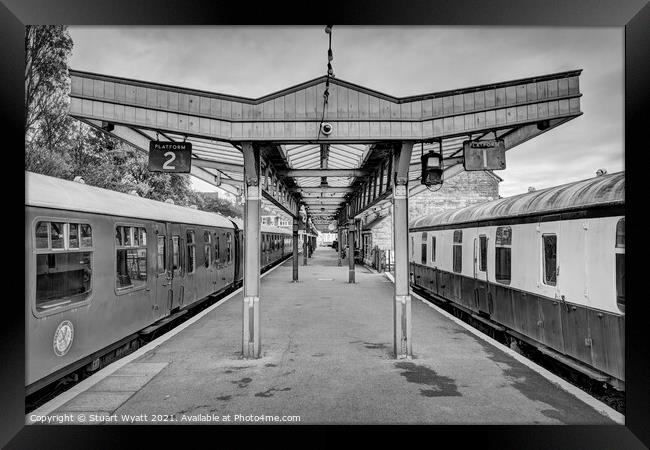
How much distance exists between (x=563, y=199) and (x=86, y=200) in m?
7.18

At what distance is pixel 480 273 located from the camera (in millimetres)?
9758

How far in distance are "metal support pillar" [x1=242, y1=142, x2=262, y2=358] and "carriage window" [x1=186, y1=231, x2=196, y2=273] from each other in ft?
13.1

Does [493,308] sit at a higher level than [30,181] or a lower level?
lower

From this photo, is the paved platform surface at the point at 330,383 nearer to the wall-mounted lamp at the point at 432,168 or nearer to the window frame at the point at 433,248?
the wall-mounted lamp at the point at 432,168

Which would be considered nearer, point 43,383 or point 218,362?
point 43,383

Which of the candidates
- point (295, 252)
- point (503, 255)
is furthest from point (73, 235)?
point (295, 252)

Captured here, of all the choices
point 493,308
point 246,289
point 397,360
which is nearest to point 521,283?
point 493,308

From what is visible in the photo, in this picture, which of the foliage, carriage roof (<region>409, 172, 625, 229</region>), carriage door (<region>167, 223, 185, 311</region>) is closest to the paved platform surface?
carriage door (<region>167, 223, 185, 311</region>)

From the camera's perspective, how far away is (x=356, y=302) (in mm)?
12594

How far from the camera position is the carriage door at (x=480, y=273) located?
950cm

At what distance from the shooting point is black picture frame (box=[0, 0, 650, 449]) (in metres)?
3.91

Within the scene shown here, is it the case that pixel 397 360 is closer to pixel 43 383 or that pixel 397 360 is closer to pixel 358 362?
pixel 358 362

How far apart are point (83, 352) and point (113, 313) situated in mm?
914
